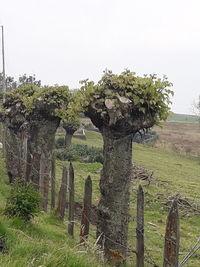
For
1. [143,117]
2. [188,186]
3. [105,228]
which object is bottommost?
[188,186]

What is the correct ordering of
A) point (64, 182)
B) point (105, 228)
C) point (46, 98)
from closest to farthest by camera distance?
point (105, 228) < point (64, 182) < point (46, 98)

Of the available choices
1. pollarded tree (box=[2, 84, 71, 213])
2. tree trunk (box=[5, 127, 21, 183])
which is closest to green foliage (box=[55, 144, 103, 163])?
tree trunk (box=[5, 127, 21, 183])

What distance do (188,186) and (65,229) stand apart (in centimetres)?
1316

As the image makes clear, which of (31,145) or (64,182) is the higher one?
(31,145)

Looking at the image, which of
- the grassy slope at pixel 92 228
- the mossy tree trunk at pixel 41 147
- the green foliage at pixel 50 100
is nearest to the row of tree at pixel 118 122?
the grassy slope at pixel 92 228

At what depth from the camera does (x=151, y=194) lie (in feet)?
57.1

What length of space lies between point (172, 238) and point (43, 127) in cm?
742

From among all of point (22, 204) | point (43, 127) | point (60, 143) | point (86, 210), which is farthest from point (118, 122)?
point (60, 143)

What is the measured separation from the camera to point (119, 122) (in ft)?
24.2

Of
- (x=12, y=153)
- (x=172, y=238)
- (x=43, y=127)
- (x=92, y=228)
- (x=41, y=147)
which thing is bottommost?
(x=92, y=228)

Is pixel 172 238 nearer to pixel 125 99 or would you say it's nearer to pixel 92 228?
pixel 125 99

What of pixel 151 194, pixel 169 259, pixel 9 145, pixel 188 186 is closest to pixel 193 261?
pixel 169 259

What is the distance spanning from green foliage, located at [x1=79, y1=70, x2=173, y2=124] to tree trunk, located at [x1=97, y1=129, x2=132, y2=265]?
0.70 metres

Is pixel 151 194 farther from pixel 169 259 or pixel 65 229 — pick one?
pixel 169 259
